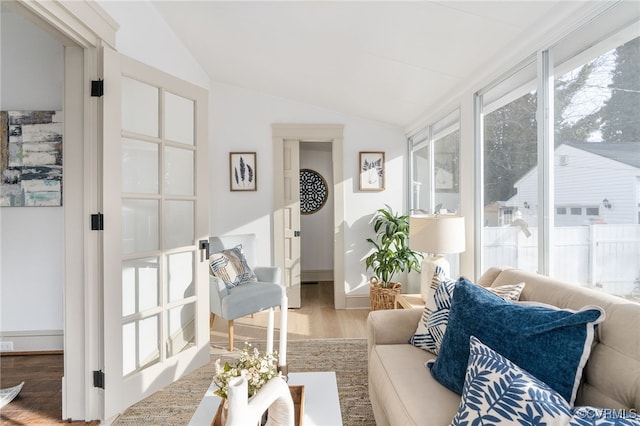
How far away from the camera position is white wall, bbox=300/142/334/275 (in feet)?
18.0

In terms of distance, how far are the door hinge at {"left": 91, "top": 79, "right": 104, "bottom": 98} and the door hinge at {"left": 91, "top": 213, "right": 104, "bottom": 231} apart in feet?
2.29

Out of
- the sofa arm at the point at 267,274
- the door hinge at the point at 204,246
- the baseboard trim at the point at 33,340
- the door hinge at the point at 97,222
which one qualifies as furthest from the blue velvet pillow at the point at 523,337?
the baseboard trim at the point at 33,340

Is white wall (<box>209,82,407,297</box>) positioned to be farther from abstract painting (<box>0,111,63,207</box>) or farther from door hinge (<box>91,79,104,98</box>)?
door hinge (<box>91,79,104,98</box>)

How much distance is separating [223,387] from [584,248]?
1718 millimetres

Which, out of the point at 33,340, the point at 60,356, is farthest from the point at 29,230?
the point at 60,356

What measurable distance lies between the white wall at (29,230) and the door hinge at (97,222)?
119 centimetres

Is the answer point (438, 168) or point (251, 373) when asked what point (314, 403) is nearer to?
point (251, 373)

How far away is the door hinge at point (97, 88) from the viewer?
1916mm

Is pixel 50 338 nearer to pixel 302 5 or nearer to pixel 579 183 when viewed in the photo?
pixel 302 5

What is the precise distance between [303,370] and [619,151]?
7.45 feet

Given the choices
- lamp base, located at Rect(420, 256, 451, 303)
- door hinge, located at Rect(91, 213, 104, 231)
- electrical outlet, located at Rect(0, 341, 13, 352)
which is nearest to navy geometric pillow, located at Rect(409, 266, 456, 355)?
lamp base, located at Rect(420, 256, 451, 303)

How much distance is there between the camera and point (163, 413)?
2.00 meters

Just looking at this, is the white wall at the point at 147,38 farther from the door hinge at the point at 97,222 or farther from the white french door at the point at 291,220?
the white french door at the point at 291,220

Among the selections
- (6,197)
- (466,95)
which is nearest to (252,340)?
(6,197)
